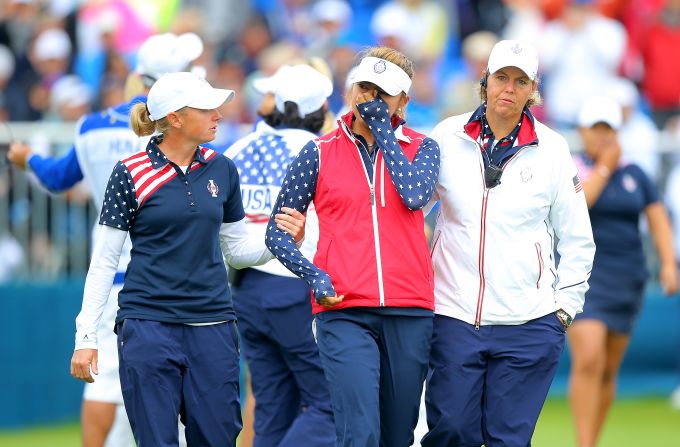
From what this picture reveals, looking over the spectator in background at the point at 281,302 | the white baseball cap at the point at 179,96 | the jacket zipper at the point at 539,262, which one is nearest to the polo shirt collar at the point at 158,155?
the white baseball cap at the point at 179,96

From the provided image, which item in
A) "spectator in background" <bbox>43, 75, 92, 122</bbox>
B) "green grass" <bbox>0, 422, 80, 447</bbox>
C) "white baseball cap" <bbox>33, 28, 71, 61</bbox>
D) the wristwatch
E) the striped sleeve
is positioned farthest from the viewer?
"white baseball cap" <bbox>33, 28, 71, 61</bbox>

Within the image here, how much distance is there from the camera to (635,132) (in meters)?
15.6

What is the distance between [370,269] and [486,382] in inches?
36.7

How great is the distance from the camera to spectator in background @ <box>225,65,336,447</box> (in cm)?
852

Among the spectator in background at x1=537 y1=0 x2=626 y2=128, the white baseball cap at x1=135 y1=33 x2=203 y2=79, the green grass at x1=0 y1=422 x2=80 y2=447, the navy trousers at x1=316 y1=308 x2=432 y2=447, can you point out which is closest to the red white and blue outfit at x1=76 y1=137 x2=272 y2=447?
the navy trousers at x1=316 y1=308 x2=432 y2=447

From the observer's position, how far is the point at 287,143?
8625 mm

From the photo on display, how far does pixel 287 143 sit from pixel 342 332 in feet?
6.29

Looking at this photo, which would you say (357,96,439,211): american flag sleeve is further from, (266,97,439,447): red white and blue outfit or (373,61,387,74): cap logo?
(373,61,387,74): cap logo

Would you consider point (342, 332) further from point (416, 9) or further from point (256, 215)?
point (416, 9)

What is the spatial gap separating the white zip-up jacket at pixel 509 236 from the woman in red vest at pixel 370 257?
0.24 metres

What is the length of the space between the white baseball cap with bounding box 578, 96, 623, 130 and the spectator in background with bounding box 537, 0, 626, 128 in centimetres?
593

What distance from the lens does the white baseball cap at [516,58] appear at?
7312mm

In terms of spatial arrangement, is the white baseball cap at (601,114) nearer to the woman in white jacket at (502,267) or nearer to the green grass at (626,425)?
the green grass at (626,425)

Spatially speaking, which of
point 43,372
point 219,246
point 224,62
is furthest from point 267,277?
point 224,62
